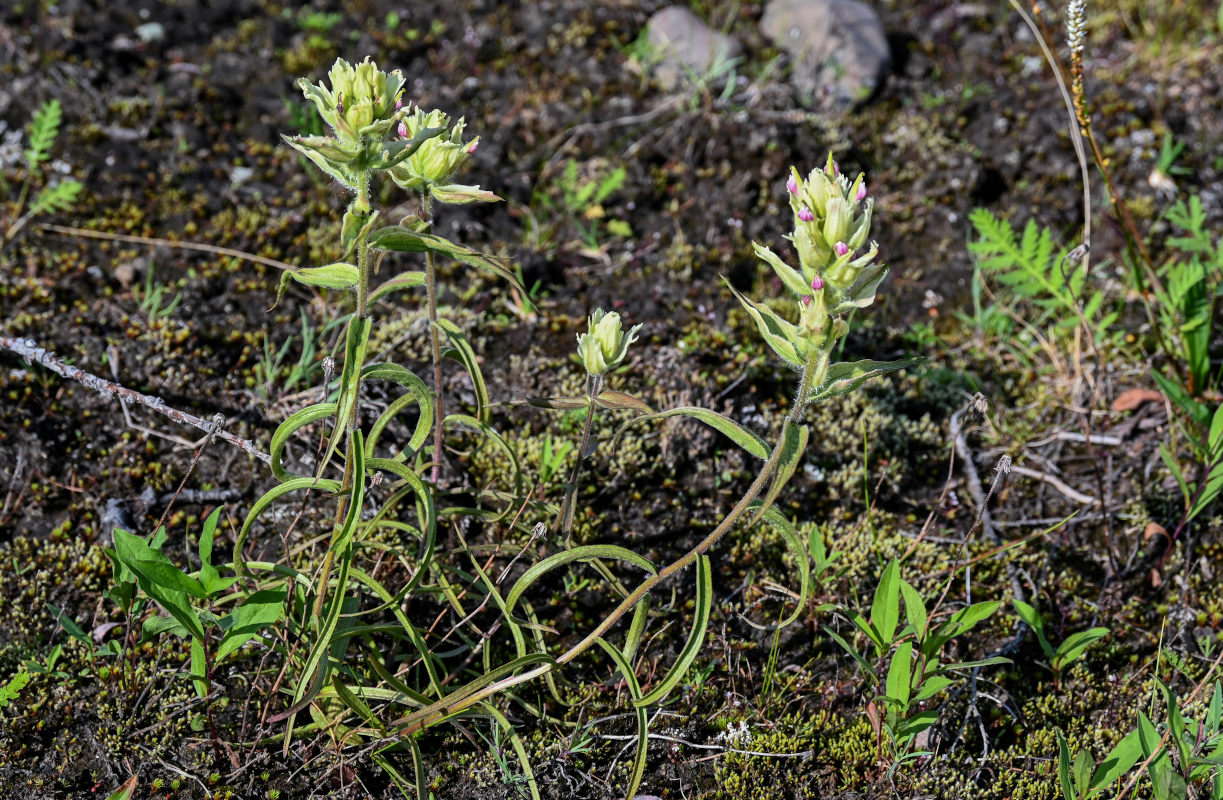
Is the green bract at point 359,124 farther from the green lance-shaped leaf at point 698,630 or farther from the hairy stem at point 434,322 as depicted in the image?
the green lance-shaped leaf at point 698,630

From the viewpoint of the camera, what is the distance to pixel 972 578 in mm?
2836

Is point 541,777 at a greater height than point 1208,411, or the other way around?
point 1208,411

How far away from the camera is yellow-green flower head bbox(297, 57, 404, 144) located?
180 cm

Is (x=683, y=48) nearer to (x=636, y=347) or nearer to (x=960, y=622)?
(x=636, y=347)

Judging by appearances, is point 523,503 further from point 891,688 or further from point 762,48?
point 762,48

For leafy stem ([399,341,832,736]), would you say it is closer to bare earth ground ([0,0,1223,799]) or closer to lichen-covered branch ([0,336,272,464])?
bare earth ground ([0,0,1223,799])

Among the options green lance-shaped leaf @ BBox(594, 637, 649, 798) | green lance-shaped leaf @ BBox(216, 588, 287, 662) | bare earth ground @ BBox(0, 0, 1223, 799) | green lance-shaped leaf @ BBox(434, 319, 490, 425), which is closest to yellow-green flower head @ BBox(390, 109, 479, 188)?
green lance-shaped leaf @ BBox(434, 319, 490, 425)

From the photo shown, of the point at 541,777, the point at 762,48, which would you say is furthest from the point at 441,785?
the point at 762,48

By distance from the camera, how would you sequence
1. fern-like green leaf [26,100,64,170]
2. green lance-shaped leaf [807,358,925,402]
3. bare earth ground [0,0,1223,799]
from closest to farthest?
green lance-shaped leaf [807,358,925,402] < bare earth ground [0,0,1223,799] < fern-like green leaf [26,100,64,170]

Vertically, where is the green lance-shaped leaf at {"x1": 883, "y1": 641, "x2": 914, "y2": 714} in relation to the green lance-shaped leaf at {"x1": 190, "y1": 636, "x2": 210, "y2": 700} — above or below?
above

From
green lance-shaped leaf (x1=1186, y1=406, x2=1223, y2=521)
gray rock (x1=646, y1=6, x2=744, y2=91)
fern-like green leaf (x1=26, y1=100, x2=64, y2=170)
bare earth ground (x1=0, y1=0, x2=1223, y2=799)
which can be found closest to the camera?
bare earth ground (x1=0, y1=0, x2=1223, y2=799)

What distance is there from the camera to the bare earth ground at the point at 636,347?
95.4 inches

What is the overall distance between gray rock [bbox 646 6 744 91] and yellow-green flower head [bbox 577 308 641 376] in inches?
97.4

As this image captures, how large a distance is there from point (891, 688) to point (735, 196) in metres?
2.28
